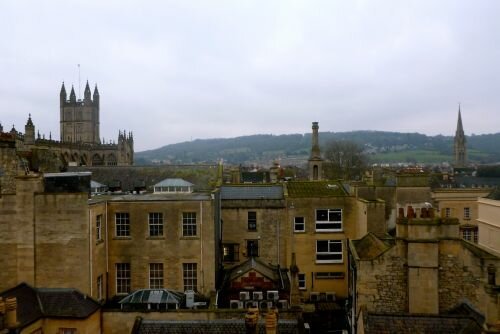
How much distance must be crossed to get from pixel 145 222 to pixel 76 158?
73.7m

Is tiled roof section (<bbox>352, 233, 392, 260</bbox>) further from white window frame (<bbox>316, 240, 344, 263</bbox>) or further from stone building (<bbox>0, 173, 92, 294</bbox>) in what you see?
stone building (<bbox>0, 173, 92, 294</bbox>)

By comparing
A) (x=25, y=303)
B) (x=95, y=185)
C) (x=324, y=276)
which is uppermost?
(x=95, y=185)

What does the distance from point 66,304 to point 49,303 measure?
0.83m

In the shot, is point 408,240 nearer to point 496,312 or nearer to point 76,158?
point 496,312

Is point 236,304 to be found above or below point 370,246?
below

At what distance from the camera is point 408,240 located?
14.9 metres

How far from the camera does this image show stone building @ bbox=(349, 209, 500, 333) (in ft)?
47.8

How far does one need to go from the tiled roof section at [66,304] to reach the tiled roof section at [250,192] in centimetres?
1270

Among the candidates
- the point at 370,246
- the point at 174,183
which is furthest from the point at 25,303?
the point at 370,246

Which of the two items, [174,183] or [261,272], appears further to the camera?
[174,183]

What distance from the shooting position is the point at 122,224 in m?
23.8

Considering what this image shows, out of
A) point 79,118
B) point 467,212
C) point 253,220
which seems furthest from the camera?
point 79,118

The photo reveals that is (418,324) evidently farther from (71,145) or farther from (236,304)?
(71,145)

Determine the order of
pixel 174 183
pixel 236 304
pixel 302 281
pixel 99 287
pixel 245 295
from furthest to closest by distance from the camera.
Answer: pixel 302 281 → pixel 174 183 → pixel 245 295 → pixel 236 304 → pixel 99 287
